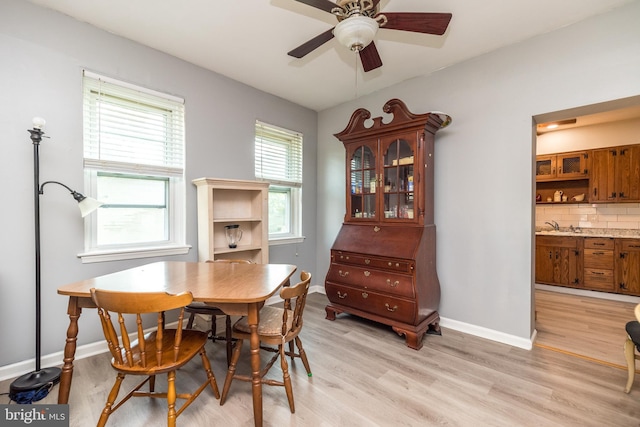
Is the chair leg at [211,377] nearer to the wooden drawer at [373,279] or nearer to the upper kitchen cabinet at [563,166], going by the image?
the wooden drawer at [373,279]

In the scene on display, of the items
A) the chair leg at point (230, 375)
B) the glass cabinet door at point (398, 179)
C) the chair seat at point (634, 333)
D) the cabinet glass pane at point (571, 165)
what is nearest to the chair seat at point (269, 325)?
the chair leg at point (230, 375)

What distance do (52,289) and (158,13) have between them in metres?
2.36

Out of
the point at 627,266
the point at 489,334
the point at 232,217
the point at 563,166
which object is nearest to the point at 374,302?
the point at 489,334

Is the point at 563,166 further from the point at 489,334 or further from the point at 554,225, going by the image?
the point at 489,334

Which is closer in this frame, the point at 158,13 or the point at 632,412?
the point at 632,412

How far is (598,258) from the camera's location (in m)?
4.07

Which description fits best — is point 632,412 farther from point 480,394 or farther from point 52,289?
point 52,289

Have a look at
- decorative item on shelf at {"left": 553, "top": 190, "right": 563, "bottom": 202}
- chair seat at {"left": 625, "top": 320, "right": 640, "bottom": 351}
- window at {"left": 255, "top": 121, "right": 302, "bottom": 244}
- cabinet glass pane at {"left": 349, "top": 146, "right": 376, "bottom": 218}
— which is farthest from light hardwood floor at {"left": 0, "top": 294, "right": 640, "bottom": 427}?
decorative item on shelf at {"left": 553, "top": 190, "right": 563, "bottom": 202}

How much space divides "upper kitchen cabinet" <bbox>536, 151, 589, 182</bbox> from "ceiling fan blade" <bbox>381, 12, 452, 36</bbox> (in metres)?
4.37

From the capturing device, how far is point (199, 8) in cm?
216

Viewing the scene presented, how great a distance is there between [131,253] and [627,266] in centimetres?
617

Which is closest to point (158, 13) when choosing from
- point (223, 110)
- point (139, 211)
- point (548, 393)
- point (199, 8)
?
point (199, 8)

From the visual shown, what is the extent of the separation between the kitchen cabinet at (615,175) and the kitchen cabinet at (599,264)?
70 centimetres

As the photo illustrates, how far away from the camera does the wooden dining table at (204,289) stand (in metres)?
1.53
